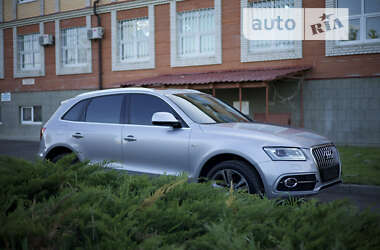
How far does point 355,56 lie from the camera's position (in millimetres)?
14250

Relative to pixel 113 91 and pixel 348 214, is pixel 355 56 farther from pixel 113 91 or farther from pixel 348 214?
pixel 348 214

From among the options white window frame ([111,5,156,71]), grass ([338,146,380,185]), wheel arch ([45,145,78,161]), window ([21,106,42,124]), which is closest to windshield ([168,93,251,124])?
wheel arch ([45,145,78,161])

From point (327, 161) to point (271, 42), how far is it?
436 inches

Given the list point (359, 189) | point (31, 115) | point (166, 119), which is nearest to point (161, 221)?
point (166, 119)

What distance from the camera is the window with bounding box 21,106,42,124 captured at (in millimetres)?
22802

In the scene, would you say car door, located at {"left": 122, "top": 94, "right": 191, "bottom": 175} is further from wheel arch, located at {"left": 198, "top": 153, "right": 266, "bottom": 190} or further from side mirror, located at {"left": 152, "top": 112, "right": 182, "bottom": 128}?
wheel arch, located at {"left": 198, "top": 153, "right": 266, "bottom": 190}

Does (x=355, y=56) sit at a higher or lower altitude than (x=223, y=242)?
higher

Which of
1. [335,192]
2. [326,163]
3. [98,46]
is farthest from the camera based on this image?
[98,46]

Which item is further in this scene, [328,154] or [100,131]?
[100,131]

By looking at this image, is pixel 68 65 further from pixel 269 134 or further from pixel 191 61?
pixel 269 134

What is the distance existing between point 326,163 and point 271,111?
10.5 meters

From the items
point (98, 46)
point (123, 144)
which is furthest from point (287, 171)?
point (98, 46)

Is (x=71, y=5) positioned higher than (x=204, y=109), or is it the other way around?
(x=71, y=5)

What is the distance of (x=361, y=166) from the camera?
937cm
